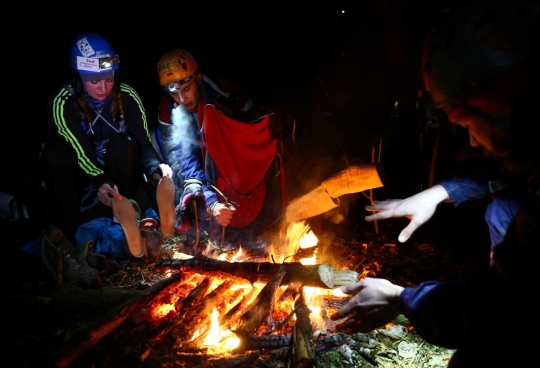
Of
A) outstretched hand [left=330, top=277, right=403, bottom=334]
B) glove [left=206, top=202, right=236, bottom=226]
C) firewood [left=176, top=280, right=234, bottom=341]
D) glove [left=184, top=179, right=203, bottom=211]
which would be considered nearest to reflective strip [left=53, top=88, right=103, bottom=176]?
glove [left=184, top=179, right=203, bottom=211]

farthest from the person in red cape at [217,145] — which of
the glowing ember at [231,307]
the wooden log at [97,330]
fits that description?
the wooden log at [97,330]

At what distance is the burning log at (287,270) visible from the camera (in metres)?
3.24

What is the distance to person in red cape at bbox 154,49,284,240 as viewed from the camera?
5.21 meters

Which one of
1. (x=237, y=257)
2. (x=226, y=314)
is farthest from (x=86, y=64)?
(x=226, y=314)

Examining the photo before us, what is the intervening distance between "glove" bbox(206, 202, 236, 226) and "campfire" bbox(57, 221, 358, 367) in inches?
45.0

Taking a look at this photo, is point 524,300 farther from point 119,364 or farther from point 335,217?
point 335,217

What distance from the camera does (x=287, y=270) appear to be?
3400 millimetres

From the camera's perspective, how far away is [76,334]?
2.86 metres

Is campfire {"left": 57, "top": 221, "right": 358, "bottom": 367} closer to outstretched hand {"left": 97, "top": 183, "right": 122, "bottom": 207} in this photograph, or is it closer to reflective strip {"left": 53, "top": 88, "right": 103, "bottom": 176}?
outstretched hand {"left": 97, "top": 183, "right": 122, "bottom": 207}

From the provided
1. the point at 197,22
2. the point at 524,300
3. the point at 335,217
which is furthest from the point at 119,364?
the point at 197,22

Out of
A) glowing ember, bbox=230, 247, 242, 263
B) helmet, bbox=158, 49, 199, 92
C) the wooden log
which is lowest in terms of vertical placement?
glowing ember, bbox=230, 247, 242, 263

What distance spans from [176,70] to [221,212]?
2352mm

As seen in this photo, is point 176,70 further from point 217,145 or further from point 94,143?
point 94,143

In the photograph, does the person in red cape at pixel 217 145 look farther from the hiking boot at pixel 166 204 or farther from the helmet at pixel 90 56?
the helmet at pixel 90 56
